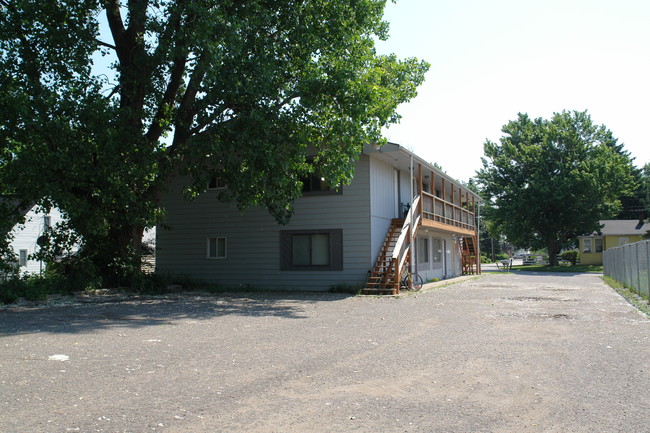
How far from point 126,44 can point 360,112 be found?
780cm

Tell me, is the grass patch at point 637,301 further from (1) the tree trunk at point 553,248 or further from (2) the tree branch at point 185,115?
(1) the tree trunk at point 553,248

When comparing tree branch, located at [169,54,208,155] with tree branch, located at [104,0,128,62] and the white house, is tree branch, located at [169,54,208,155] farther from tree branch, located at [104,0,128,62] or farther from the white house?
the white house

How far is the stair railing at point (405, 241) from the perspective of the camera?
17203 millimetres

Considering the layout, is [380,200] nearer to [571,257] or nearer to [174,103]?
[174,103]

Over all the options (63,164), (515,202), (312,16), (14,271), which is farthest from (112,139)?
(515,202)

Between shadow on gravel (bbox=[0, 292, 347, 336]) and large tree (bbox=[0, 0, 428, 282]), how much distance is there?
8.47 ft

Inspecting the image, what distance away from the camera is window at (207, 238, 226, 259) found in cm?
2116

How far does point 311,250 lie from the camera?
1961cm

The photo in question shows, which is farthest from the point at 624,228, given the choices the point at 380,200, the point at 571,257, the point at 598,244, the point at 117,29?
the point at 117,29

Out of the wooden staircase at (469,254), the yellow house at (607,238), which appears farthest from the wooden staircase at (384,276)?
the yellow house at (607,238)

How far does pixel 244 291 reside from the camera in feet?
62.9

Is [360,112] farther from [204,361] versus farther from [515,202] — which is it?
[515,202]

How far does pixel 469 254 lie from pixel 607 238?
2649cm

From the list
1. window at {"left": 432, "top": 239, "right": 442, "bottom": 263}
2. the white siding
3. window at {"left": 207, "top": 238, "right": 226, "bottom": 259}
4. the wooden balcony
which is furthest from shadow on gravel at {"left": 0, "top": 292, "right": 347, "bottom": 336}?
window at {"left": 432, "top": 239, "right": 442, "bottom": 263}
